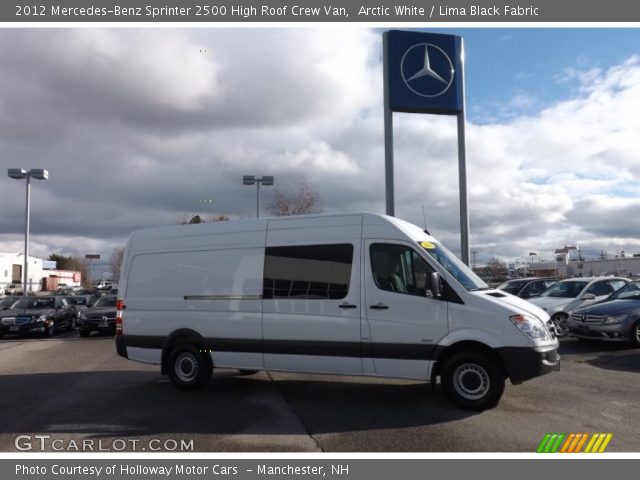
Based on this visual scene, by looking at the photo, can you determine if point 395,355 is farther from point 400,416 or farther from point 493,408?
point 493,408

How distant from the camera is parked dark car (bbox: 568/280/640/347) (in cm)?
1205

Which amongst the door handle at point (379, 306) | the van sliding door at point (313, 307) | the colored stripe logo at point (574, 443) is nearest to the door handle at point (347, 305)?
the van sliding door at point (313, 307)

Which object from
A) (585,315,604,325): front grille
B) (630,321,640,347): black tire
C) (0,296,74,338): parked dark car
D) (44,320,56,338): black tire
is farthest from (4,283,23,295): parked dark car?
(630,321,640,347): black tire

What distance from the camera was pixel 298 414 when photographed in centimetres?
692

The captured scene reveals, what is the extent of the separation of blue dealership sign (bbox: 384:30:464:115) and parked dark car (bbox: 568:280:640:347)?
30.4ft

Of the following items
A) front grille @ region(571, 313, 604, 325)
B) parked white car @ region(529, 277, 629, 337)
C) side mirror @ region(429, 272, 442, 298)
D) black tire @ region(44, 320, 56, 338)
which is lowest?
black tire @ region(44, 320, 56, 338)

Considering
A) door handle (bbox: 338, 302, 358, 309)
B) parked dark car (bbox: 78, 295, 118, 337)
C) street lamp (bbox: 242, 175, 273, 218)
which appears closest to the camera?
door handle (bbox: 338, 302, 358, 309)

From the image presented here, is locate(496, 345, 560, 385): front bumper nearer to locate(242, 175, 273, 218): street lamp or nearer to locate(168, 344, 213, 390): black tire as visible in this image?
locate(168, 344, 213, 390): black tire

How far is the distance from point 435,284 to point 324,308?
1672mm

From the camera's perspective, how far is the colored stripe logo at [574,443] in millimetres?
5473

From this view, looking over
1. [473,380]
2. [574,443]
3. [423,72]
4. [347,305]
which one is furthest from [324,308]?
[423,72]

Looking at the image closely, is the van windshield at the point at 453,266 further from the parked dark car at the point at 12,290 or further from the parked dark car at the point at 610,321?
the parked dark car at the point at 12,290

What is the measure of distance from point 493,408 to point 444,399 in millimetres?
768
